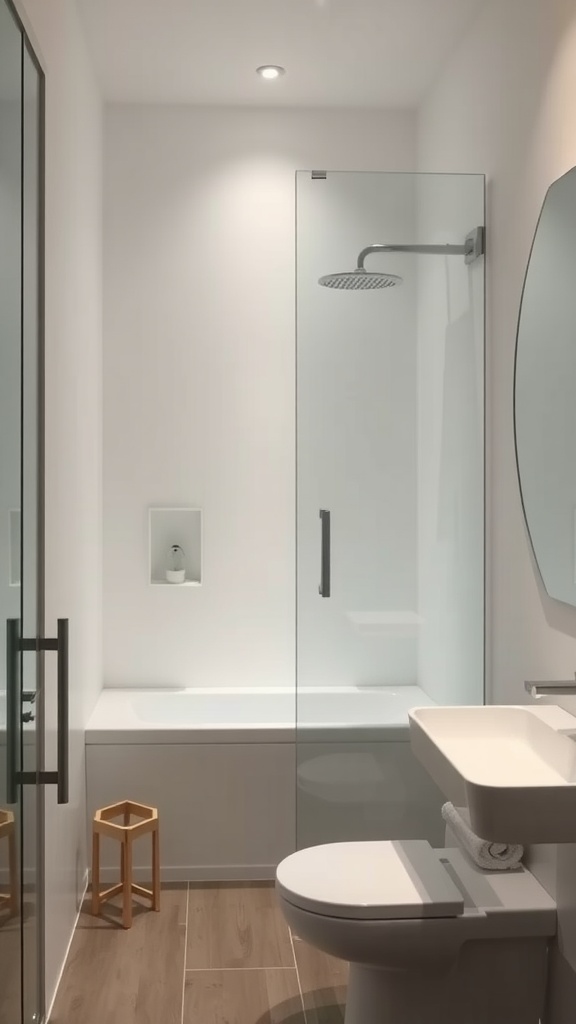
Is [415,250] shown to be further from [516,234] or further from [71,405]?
Result: [71,405]

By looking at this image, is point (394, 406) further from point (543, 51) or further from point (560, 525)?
point (543, 51)

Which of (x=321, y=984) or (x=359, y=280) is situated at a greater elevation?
(x=359, y=280)

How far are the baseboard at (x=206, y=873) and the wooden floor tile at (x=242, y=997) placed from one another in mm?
674

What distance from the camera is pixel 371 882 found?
2365 mm

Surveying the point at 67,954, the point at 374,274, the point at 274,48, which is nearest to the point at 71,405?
the point at 374,274

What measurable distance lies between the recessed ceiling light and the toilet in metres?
2.85

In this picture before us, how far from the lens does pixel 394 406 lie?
3139 mm

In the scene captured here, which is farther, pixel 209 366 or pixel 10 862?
pixel 209 366

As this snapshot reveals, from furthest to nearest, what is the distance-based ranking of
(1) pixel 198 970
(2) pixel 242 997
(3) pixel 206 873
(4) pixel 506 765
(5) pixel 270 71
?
(5) pixel 270 71
(3) pixel 206 873
(1) pixel 198 970
(2) pixel 242 997
(4) pixel 506 765

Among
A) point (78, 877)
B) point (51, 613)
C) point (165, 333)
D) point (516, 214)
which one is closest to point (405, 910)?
point (51, 613)

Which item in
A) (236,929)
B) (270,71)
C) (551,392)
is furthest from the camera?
(270,71)

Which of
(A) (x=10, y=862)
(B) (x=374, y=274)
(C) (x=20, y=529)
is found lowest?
(A) (x=10, y=862)

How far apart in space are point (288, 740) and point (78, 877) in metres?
0.84

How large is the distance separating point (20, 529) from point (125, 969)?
148 centimetres
